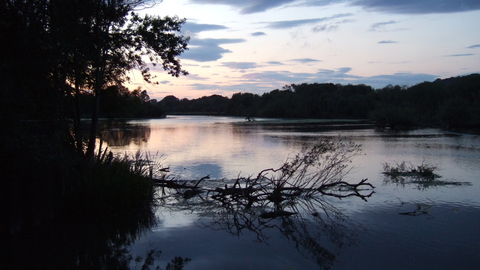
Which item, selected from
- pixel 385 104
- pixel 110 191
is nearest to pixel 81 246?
pixel 110 191

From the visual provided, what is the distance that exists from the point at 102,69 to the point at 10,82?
173 inches

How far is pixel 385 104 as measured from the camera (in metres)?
70.2

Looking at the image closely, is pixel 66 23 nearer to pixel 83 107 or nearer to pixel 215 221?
pixel 83 107

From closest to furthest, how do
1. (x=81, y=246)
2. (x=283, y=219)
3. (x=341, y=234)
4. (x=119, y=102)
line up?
(x=81, y=246)
(x=341, y=234)
(x=283, y=219)
(x=119, y=102)

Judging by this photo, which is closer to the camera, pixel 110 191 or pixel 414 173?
pixel 110 191

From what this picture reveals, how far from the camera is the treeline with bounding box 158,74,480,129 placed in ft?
163

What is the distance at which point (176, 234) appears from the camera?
360 inches

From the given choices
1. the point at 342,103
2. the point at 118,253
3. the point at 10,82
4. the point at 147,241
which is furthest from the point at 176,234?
the point at 342,103

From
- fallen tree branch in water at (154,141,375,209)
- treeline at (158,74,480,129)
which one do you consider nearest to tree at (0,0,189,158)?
fallen tree branch in water at (154,141,375,209)

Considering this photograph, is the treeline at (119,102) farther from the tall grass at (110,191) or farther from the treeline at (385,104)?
the treeline at (385,104)

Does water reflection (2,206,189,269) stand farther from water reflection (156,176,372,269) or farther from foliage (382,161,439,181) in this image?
foliage (382,161,439,181)

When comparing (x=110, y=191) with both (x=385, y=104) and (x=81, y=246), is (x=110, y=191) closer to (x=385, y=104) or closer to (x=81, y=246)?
(x=81, y=246)

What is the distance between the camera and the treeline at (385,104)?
4969 centimetres

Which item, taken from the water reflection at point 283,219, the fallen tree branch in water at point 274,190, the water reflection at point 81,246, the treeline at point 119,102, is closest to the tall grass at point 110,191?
the water reflection at point 81,246
